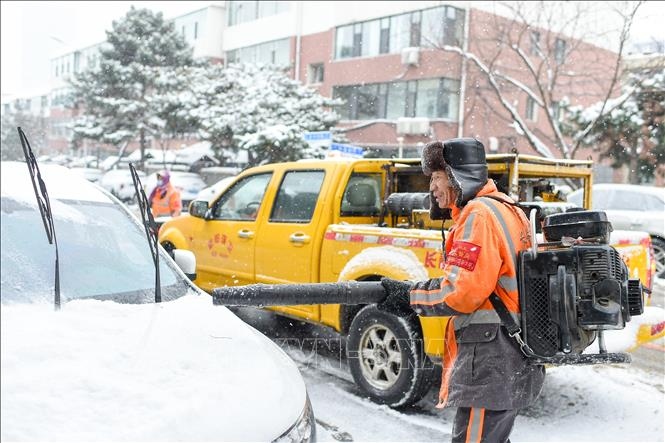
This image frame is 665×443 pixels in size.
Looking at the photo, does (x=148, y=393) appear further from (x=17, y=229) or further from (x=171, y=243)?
(x=171, y=243)

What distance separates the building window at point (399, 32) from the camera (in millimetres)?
21594

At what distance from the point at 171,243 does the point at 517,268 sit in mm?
4961

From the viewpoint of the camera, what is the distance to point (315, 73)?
29.1 metres

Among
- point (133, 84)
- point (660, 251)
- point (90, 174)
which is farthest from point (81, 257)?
point (133, 84)

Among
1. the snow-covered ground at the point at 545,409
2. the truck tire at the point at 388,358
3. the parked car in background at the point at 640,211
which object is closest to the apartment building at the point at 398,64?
the parked car in background at the point at 640,211

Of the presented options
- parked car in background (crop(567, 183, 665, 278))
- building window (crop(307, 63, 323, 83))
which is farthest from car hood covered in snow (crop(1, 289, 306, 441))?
building window (crop(307, 63, 323, 83))

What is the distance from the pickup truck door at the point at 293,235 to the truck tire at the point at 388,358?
2.18 feet

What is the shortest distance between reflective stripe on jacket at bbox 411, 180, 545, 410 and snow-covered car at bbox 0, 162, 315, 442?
64 cm

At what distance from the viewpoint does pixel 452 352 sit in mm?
2721

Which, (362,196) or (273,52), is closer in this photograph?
(362,196)

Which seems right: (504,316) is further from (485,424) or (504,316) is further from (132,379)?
(132,379)

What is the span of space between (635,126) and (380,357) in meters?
13.2

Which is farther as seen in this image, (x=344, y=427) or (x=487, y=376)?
(x=344, y=427)

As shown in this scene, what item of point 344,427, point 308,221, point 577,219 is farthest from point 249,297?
point 308,221
